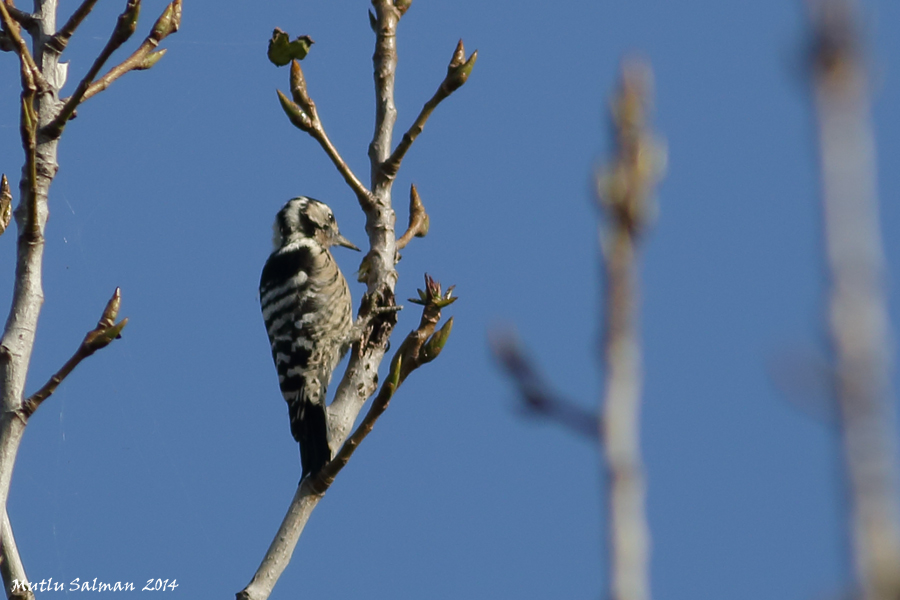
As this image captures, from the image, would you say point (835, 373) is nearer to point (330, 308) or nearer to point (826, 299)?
point (826, 299)

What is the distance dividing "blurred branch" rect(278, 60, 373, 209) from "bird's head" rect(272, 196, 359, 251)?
2.49 meters

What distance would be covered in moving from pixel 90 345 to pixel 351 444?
65 centimetres

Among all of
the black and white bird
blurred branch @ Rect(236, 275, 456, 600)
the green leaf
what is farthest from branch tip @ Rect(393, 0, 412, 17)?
the black and white bird

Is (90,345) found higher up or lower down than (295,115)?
lower down

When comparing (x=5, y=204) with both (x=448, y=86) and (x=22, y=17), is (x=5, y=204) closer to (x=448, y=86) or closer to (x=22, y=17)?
(x=22, y=17)

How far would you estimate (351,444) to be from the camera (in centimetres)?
251

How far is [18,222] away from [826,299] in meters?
2.10

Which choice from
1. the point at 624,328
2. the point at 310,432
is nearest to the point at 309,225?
the point at 310,432

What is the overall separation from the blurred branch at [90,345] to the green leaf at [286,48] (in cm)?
110

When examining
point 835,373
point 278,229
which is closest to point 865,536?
point 835,373

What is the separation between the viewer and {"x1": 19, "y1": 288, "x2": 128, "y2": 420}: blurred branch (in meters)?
2.20

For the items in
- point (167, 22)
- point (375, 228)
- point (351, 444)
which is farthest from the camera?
point (375, 228)

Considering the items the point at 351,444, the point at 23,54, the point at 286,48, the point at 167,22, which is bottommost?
the point at 351,444

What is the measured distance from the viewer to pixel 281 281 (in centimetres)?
531
